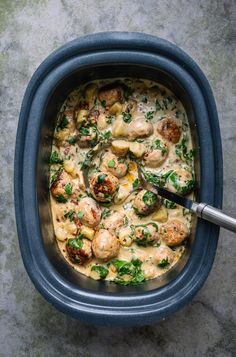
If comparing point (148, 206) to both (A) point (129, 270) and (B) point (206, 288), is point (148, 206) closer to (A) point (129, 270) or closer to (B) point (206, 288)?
(A) point (129, 270)

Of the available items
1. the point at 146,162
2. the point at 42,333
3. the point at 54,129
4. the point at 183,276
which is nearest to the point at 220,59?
the point at 146,162

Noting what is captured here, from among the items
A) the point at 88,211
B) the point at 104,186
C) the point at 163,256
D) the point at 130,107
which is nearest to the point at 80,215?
the point at 88,211

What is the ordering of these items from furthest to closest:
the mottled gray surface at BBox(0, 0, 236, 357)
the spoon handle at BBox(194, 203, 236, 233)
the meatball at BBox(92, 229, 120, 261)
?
the mottled gray surface at BBox(0, 0, 236, 357) → the meatball at BBox(92, 229, 120, 261) → the spoon handle at BBox(194, 203, 236, 233)

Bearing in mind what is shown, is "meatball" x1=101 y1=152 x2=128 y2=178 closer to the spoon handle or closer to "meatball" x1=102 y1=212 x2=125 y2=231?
"meatball" x1=102 y1=212 x2=125 y2=231

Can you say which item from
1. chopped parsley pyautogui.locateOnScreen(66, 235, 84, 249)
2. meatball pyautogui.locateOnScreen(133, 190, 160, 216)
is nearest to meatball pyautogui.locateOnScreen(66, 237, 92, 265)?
chopped parsley pyautogui.locateOnScreen(66, 235, 84, 249)

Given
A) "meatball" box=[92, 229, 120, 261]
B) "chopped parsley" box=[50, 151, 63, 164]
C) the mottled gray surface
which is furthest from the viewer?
the mottled gray surface

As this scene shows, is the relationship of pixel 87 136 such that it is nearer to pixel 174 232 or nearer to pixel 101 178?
pixel 101 178
